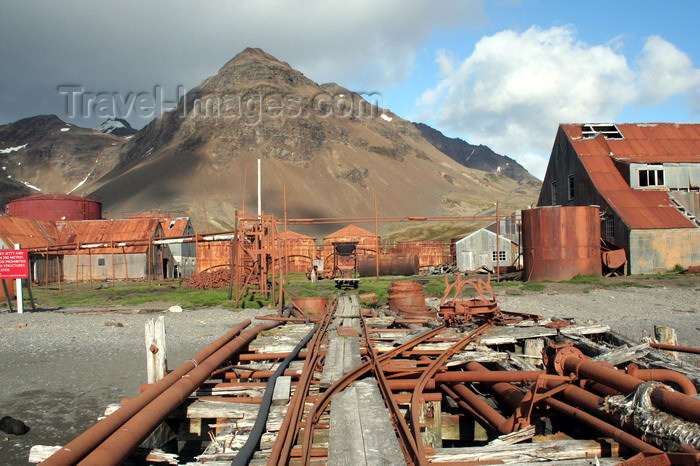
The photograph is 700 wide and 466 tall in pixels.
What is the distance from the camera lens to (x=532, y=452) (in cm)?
386

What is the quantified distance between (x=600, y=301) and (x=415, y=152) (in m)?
145

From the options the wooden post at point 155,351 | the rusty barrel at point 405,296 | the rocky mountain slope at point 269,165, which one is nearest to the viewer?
the wooden post at point 155,351

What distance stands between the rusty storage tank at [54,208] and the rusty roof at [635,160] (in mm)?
51316

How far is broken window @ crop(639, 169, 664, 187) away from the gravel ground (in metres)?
22.1

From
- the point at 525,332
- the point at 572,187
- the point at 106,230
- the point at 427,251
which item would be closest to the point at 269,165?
the point at 106,230

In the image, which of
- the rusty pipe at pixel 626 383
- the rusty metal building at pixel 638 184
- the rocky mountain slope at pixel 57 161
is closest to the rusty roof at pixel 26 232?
the rusty metal building at pixel 638 184

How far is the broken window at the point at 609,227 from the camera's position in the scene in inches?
1061

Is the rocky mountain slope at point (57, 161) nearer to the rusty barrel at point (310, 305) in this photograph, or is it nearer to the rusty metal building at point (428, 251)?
the rusty metal building at point (428, 251)

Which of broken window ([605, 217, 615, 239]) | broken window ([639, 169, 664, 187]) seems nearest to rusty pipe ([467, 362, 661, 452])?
broken window ([605, 217, 615, 239])

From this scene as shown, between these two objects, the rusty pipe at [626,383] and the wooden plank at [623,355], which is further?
the wooden plank at [623,355]

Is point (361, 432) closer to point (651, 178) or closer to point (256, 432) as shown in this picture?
point (256, 432)

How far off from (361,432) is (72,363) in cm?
852

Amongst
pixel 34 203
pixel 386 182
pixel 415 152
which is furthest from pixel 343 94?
pixel 34 203

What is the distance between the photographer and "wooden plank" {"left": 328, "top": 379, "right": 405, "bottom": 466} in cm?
366
